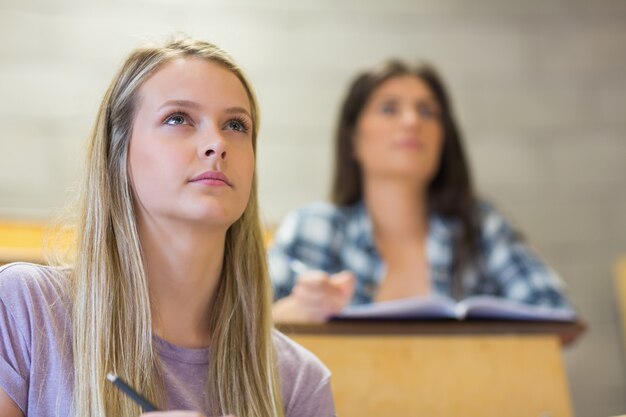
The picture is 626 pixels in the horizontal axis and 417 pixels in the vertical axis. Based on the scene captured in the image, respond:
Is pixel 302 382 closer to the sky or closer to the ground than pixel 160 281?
closer to the ground

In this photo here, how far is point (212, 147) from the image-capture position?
1.12 m


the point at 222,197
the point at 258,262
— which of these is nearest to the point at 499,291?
the point at 258,262

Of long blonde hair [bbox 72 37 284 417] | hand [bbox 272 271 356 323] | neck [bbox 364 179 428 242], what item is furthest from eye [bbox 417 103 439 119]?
long blonde hair [bbox 72 37 284 417]

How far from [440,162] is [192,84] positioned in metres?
1.40

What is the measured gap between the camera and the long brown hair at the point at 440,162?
2.40m

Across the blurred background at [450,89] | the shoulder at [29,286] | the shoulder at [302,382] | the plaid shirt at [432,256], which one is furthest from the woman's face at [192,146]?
the blurred background at [450,89]

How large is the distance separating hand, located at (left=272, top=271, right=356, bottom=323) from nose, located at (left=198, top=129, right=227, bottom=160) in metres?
0.56

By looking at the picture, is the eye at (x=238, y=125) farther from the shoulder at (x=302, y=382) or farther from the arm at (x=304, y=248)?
the arm at (x=304, y=248)

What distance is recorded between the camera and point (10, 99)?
101 inches

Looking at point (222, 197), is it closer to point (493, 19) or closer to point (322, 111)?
point (322, 111)

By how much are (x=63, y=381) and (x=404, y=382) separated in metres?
0.67

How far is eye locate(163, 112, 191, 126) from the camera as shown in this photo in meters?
1.15

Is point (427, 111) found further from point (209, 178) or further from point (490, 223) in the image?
point (209, 178)

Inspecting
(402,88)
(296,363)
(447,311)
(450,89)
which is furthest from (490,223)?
(296,363)
